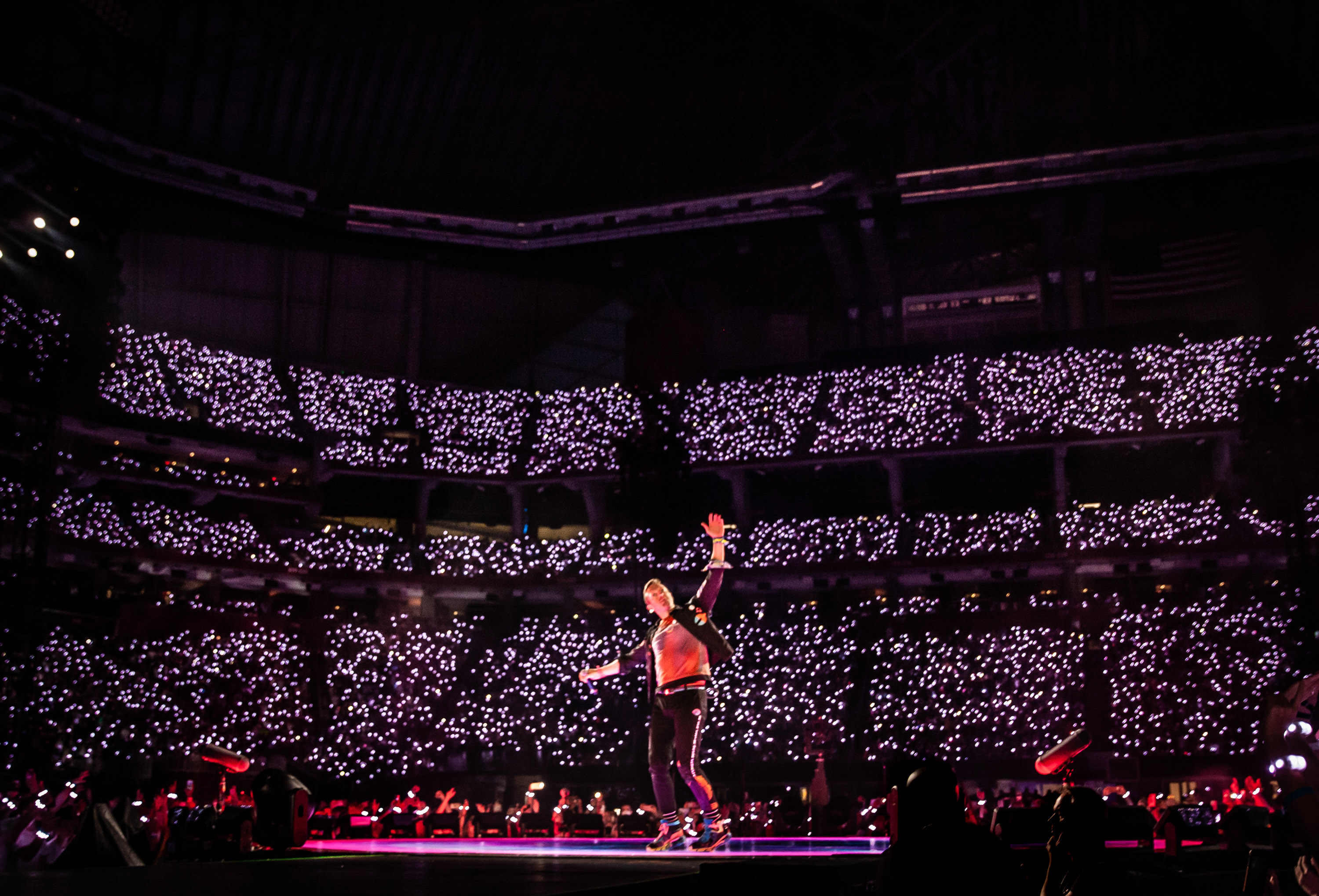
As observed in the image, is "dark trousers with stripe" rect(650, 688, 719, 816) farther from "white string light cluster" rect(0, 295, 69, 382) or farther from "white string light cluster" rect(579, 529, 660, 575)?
"white string light cluster" rect(0, 295, 69, 382)

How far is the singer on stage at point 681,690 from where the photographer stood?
27.6 ft

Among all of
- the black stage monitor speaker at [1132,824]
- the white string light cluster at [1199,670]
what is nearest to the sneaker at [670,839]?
the black stage monitor speaker at [1132,824]

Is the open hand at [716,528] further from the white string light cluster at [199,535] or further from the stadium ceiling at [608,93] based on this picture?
the white string light cluster at [199,535]

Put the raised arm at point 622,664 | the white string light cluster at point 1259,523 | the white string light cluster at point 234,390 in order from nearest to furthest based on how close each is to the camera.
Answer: the raised arm at point 622,664, the white string light cluster at point 1259,523, the white string light cluster at point 234,390

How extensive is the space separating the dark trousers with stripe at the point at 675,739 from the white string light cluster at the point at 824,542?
16.5 m

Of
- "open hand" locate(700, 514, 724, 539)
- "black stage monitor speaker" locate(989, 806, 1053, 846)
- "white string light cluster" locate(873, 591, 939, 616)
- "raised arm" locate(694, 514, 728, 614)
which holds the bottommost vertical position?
"black stage monitor speaker" locate(989, 806, 1053, 846)

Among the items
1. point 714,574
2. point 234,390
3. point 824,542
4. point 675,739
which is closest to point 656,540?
point 824,542

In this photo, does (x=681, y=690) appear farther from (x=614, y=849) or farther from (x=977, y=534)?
(x=977, y=534)

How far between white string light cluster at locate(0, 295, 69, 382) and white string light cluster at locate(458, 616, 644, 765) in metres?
10.6

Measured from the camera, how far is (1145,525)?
2369cm

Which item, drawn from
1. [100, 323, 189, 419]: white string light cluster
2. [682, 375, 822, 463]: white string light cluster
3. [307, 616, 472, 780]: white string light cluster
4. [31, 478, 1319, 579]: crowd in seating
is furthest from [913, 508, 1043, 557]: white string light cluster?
[100, 323, 189, 419]: white string light cluster

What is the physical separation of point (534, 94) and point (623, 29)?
267 cm

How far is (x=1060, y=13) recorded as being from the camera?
72.9 feet

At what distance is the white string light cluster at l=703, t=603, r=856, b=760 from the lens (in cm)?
2233
